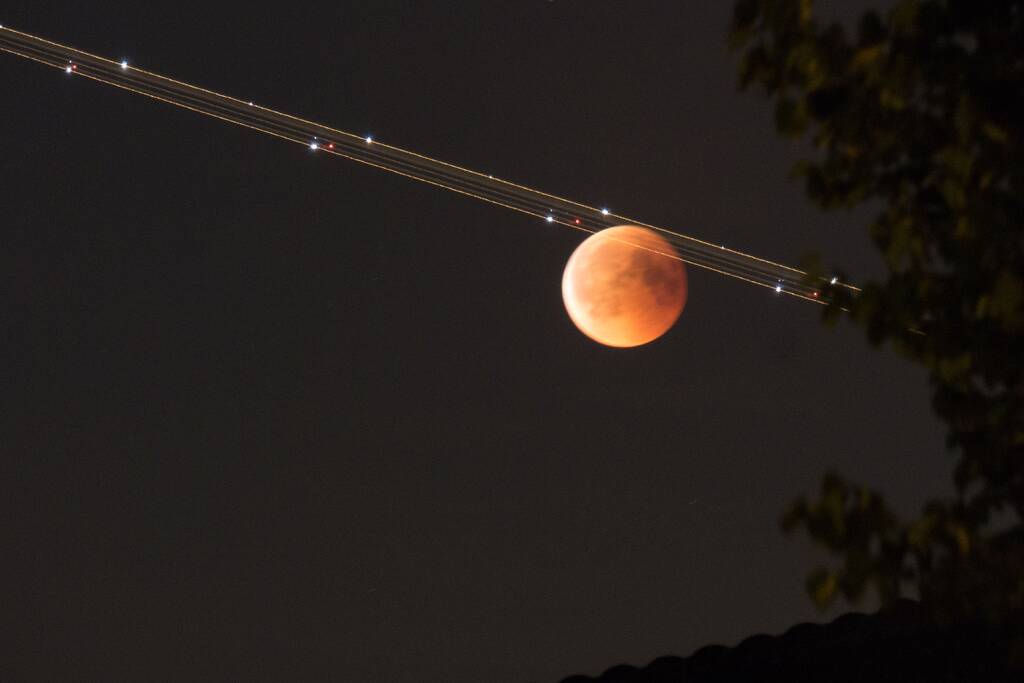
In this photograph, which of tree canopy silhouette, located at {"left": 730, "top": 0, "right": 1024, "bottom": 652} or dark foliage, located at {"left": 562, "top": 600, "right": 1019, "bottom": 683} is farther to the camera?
dark foliage, located at {"left": 562, "top": 600, "right": 1019, "bottom": 683}

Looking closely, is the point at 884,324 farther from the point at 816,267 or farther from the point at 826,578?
the point at 826,578

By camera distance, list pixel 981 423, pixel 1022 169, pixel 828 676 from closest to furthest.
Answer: pixel 1022 169 → pixel 981 423 → pixel 828 676

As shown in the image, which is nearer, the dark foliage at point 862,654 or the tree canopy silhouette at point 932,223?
the tree canopy silhouette at point 932,223

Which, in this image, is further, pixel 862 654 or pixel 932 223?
pixel 862 654

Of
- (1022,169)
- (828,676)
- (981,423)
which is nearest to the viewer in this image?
(1022,169)

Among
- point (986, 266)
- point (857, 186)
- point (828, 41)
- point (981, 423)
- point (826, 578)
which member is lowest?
point (826, 578)

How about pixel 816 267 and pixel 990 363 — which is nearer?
pixel 990 363

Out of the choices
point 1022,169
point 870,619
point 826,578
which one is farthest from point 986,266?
point 870,619

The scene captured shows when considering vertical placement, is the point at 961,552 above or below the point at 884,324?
below
